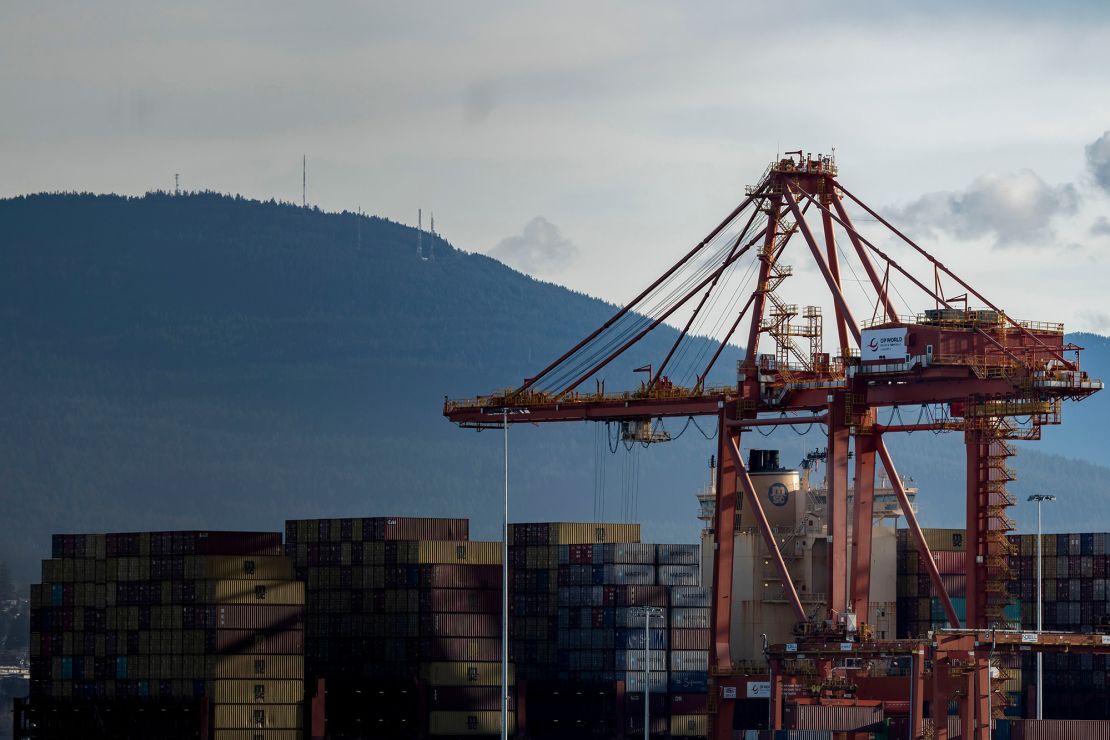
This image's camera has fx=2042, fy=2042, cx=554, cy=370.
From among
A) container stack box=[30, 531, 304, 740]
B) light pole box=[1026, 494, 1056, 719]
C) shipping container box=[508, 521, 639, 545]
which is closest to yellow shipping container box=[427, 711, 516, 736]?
shipping container box=[508, 521, 639, 545]

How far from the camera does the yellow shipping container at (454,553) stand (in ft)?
358

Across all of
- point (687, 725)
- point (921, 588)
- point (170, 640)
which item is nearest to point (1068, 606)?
point (921, 588)

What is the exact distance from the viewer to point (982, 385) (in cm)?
8025

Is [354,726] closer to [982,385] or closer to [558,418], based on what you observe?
[558,418]

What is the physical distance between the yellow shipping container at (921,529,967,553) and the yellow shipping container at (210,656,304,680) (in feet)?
117

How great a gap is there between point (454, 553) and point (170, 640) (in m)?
19.3

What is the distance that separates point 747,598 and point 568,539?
15.0 meters

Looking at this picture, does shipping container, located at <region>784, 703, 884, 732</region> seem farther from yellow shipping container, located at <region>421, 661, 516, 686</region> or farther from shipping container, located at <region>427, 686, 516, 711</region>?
yellow shipping container, located at <region>421, 661, 516, 686</region>

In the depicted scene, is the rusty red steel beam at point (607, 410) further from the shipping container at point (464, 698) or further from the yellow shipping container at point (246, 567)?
the shipping container at point (464, 698)

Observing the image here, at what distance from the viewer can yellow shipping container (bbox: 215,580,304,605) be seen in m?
94.6

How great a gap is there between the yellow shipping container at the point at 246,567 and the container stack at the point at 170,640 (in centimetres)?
5

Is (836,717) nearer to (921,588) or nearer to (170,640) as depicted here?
(921,588)

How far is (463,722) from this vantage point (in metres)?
105

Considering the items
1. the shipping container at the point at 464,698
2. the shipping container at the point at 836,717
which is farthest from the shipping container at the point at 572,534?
the shipping container at the point at 836,717
